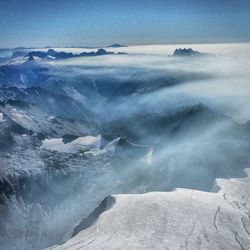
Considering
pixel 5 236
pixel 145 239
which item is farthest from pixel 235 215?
pixel 5 236

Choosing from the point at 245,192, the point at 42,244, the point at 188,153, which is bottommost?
the point at 42,244

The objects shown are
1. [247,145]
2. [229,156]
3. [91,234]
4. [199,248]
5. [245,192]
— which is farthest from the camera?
[247,145]

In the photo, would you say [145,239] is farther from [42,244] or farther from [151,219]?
[42,244]

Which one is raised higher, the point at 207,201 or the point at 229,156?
the point at 207,201

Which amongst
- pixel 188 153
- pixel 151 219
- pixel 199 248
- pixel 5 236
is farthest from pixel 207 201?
pixel 5 236

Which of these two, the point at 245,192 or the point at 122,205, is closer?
the point at 122,205

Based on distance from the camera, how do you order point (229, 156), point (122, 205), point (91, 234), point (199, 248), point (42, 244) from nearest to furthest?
point (199, 248) → point (91, 234) → point (122, 205) → point (229, 156) → point (42, 244)
